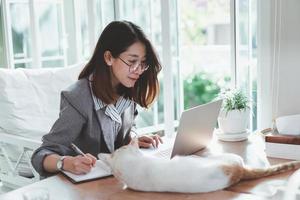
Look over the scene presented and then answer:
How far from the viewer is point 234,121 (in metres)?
1.91

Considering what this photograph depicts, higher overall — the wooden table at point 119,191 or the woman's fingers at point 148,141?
the woman's fingers at point 148,141

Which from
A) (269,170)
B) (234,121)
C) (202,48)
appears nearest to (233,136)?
(234,121)

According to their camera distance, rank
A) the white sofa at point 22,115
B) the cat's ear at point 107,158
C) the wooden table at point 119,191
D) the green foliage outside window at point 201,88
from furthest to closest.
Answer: the green foliage outside window at point 201,88
the white sofa at point 22,115
the cat's ear at point 107,158
the wooden table at point 119,191

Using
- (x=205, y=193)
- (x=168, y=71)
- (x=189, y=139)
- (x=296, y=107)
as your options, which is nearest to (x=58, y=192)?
(x=205, y=193)

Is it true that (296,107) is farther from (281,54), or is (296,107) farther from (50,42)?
(50,42)

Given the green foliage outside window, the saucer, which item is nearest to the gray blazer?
the saucer

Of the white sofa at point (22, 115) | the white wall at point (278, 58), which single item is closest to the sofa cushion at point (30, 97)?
the white sofa at point (22, 115)

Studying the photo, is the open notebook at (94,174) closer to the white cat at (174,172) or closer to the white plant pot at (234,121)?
the white cat at (174,172)

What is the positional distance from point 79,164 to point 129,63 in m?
0.49

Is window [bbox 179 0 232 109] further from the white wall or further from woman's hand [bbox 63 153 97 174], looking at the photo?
woman's hand [bbox 63 153 97 174]

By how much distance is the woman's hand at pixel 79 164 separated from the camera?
1409 mm

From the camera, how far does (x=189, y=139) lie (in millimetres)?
1600

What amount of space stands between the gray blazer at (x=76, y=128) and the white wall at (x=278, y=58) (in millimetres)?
821

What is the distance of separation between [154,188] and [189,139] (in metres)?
0.39
